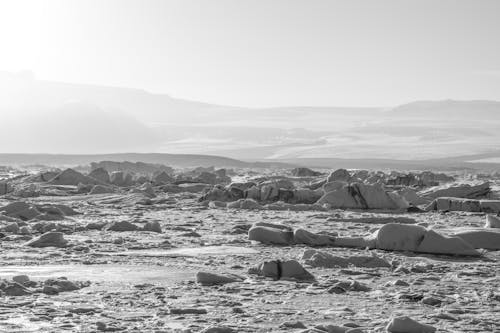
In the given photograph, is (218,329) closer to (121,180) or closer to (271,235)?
(271,235)

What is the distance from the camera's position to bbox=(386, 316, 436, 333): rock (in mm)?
5273

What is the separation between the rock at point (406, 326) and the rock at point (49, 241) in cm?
539

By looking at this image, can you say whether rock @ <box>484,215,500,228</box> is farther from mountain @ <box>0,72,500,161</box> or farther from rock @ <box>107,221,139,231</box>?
mountain @ <box>0,72,500,161</box>

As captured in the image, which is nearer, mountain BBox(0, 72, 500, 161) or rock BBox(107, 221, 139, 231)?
rock BBox(107, 221, 139, 231)

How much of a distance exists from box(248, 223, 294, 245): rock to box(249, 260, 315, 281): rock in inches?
100

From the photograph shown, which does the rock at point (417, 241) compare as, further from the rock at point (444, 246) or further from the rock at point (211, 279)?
the rock at point (211, 279)

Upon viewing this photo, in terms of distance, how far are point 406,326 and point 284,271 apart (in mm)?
2270

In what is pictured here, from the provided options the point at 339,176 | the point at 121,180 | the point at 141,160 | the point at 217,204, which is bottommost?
the point at 141,160

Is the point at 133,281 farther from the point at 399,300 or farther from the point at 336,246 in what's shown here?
the point at 336,246

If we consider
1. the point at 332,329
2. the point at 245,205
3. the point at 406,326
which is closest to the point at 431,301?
the point at 406,326

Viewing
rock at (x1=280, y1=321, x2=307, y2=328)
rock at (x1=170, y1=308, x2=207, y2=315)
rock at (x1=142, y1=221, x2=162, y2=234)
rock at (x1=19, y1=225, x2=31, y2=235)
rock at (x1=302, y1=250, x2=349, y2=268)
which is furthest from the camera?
rock at (x1=142, y1=221, x2=162, y2=234)

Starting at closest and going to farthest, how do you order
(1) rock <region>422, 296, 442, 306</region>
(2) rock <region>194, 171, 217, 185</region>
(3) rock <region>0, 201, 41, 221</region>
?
(1) rock <region>422, 296, 442, 306</region>, (3) rock <region>0, 201, 41, 221</region>, (2) rock <region>194, 171, 217, 185</region>

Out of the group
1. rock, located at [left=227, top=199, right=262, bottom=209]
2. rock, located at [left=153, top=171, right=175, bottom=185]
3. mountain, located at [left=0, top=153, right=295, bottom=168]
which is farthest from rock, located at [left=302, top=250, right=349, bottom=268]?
mountain, located at [left=0, top=153, right=295, bottom=168]

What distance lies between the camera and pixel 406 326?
208 inches
